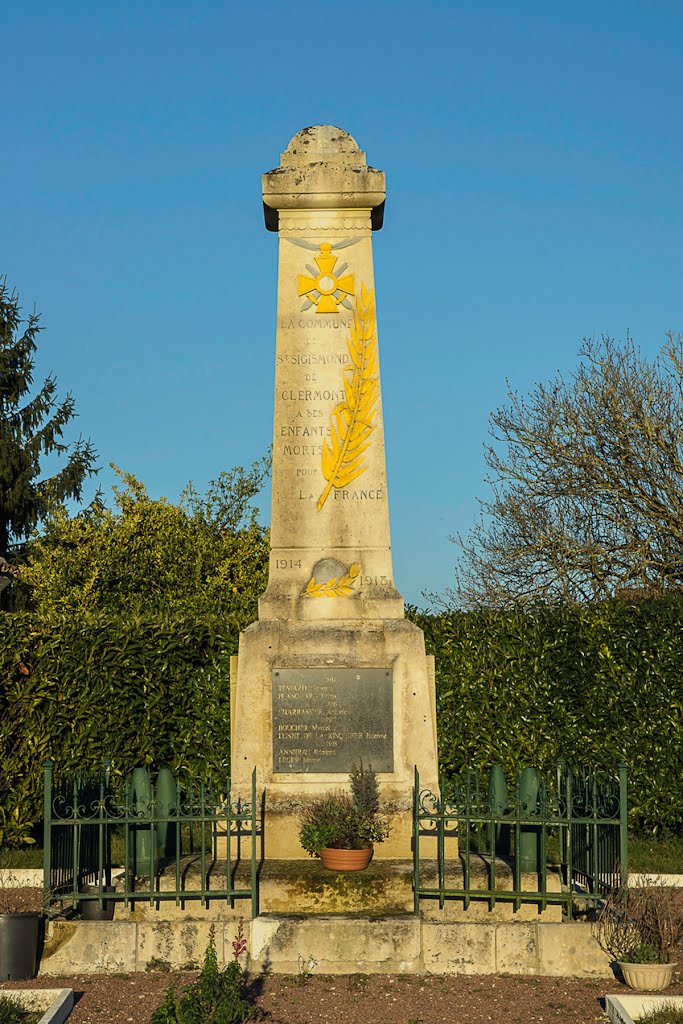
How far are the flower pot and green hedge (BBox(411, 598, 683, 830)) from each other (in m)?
6.02

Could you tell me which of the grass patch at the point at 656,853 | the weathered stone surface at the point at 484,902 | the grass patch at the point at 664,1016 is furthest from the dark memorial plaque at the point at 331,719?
the grass patch at the point at 656,853

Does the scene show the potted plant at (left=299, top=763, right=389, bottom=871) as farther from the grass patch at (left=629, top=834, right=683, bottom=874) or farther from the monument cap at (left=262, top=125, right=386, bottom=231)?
the monument cap at (left=262, top=125, right=386, bottom=231)

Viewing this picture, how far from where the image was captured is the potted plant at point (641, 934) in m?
7.60

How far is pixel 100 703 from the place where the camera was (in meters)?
13.5

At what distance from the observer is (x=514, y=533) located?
905 inches

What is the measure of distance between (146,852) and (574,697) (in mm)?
6526


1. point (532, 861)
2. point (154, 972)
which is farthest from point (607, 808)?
point (154, 972)

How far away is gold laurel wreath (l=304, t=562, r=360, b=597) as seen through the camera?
10250mm

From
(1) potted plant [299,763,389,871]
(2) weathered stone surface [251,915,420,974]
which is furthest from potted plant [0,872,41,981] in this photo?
(1) potted plant [299,763,389,871]

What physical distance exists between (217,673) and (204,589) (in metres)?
8.32

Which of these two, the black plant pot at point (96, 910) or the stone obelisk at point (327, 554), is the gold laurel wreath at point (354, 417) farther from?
the black plant pot at point (96, 910)

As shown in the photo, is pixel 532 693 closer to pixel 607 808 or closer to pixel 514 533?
pixel 607 808

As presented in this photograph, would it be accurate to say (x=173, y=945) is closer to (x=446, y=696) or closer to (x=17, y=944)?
(x=17, y=944)

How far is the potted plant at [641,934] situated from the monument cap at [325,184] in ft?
21.8
